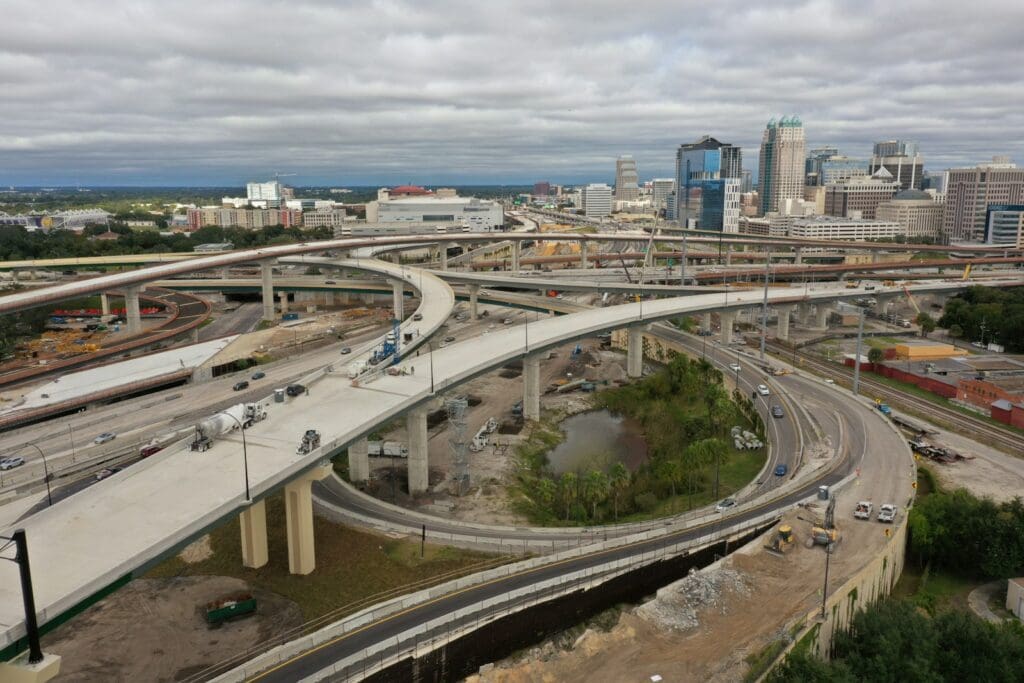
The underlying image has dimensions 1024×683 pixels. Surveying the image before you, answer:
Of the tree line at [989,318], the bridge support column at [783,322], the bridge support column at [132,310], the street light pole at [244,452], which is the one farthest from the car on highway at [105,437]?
the tree line at [989,318]

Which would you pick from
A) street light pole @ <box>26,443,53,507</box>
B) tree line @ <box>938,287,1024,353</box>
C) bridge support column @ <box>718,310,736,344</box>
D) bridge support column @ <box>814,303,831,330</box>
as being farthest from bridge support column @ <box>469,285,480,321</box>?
tree line @ <box>938,287,1024,353</box>

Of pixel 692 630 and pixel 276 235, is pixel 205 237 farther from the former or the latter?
pixel 692 630

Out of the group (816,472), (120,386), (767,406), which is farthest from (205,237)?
(816,472)

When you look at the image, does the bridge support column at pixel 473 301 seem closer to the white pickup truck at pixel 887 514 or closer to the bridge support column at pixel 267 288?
the bridge support column at pixel 267 288

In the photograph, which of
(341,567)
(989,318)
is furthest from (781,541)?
(989,318)

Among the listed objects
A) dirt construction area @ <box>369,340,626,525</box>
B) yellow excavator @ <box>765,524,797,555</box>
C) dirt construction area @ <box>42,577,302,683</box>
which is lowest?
dirt construction area @ <box>369,340,626,525</box>

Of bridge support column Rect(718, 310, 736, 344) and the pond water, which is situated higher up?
bridge support column Rect(718, 310, 736, 344)

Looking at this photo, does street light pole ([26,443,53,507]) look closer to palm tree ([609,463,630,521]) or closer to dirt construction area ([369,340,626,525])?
dirt construction area ([369,340,626,525])
